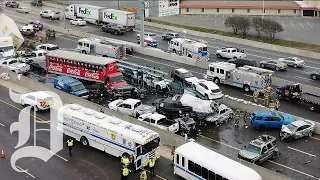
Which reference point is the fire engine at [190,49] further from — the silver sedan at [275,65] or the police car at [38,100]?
the police car at [38,100]

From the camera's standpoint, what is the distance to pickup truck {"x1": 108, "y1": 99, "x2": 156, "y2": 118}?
36219mm

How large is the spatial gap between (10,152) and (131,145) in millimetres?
8932

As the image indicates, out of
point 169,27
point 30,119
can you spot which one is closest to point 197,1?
point 169,27

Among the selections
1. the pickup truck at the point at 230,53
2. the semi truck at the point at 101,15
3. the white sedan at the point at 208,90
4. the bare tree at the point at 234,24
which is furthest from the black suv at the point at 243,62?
the semi truck at the point at 101,15

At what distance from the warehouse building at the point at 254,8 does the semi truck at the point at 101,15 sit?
22.1m

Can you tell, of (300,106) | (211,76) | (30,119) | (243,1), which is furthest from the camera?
(243,1)

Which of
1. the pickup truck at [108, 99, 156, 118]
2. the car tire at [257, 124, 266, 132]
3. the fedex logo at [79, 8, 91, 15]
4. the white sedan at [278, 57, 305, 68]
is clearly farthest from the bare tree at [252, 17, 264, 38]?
the pickup truck at [108, 99, 156, 118]

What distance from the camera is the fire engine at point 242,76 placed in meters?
42.5

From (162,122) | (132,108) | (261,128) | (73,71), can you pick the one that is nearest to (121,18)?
(73,71)

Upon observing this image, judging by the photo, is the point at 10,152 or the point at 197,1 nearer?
the point at 10,152

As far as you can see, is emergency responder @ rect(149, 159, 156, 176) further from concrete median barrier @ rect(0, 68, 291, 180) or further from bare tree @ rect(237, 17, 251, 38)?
bare tree @ rect(237, 17, 251, 38)

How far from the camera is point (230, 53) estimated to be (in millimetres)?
56312

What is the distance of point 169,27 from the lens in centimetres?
7444

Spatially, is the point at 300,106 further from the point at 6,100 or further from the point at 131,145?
the point at 6,100
